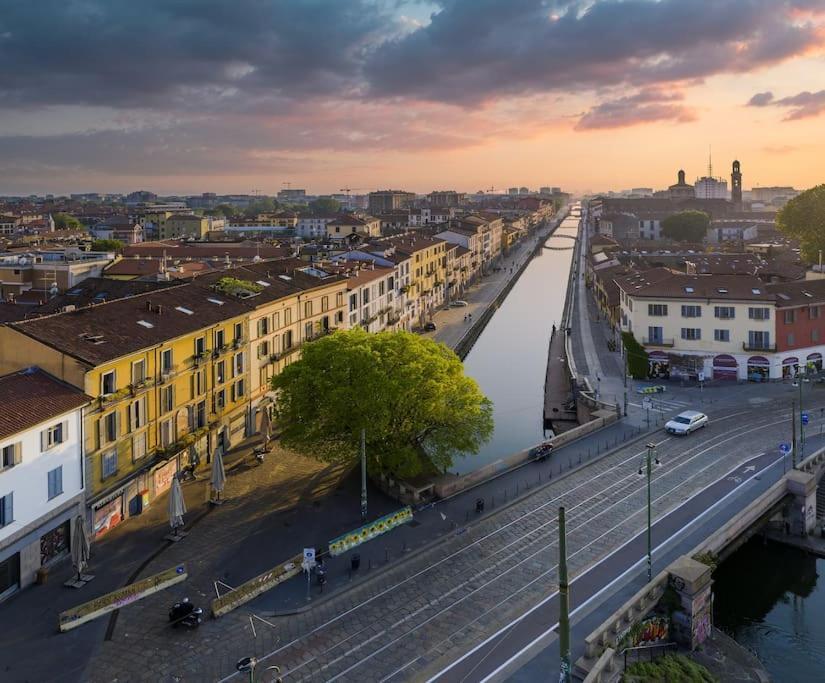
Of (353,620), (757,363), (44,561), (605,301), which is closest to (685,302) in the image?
(757,363)

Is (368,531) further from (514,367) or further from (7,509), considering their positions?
(514,367)

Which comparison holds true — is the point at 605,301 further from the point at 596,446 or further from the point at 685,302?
the point at 596,446

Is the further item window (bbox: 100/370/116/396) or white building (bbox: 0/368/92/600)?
window (bbox: 100/370/116/396)

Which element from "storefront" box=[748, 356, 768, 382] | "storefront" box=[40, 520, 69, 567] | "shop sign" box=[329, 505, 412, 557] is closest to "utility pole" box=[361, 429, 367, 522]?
"shop sign" box=[329, 505, 412, 557]

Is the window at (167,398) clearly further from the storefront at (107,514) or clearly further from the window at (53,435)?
the window at (53,435)

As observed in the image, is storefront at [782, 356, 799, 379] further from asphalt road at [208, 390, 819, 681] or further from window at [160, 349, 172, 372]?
window at [160, 349, 172, 372]

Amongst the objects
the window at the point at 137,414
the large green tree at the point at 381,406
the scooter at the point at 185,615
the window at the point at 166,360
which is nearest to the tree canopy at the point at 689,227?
the large green tree at the point at 381,406
